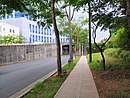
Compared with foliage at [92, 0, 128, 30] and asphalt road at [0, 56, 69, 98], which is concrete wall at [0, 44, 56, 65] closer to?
asphalt road at [0, 56, 69, 98]

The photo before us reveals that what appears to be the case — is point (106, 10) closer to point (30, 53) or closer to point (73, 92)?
point (73, 92)

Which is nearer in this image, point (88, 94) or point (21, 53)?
point (88, 94)

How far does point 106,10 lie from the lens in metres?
16.5

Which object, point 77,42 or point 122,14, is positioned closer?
point 122,14

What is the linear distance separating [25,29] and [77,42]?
18.0 metres

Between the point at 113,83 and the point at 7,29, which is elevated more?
the point at 7,29

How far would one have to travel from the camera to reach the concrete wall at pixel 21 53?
1248 inches

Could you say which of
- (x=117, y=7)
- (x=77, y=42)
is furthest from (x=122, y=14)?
(x=77, y=42)

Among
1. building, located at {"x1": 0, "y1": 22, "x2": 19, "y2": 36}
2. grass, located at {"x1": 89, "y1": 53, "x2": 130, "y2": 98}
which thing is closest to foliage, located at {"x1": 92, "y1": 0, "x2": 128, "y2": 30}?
grass, located at {"x1": 89, "y1": 53, "x2": 130, "y2": 98}

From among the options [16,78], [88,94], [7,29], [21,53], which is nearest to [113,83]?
[88,94]

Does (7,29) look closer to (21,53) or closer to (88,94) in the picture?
(21,53)

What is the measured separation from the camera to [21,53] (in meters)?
38.3

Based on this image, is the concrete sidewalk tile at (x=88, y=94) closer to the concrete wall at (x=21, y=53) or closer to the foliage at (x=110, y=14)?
the foliage at (x=110, y=14)

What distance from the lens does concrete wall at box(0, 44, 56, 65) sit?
31691mm
